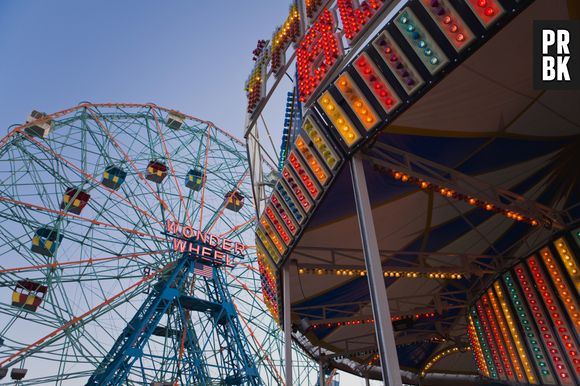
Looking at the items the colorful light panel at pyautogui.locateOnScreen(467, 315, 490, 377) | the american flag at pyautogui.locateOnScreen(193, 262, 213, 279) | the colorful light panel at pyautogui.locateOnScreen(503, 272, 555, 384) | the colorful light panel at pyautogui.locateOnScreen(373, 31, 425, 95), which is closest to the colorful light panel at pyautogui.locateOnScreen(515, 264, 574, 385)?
the colorful light panel at pyautogui.locateOnScreen(503, 272, 555, 384)

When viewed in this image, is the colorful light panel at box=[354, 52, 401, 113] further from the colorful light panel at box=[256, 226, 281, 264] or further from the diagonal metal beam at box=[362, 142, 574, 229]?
the colorful light panel at box=[256, 226, 281, 264]

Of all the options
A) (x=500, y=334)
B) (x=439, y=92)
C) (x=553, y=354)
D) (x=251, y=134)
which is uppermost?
(x=251, y=134)

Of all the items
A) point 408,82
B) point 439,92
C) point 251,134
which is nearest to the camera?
point 408,82

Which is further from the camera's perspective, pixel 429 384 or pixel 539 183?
pixel 429 384

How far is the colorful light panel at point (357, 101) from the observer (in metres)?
7.18

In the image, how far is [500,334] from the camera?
12.2 meters

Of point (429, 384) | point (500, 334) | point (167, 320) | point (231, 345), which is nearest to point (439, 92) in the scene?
point (500, 334)

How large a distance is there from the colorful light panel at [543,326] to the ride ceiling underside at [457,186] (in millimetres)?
687

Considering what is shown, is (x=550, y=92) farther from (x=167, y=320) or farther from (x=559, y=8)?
(x=167, y=320)

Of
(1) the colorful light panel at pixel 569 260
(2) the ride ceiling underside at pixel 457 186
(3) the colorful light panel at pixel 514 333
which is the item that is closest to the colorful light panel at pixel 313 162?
(2) the ride ceiling underside at pixel 457 186

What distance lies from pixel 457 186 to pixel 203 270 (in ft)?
60.0

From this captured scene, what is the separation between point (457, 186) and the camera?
925 cm

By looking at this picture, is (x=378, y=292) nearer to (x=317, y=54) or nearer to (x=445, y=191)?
(x=445, y=191)

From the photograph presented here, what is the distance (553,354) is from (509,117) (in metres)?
5.84
